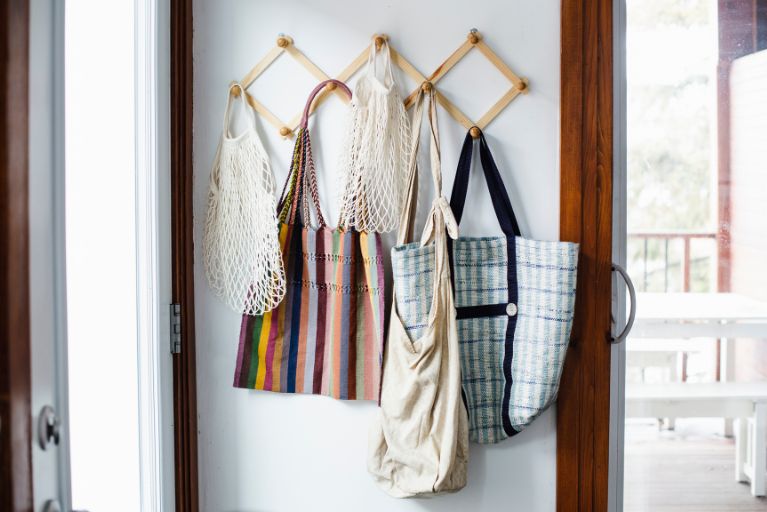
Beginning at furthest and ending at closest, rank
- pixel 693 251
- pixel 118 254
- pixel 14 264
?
pixel 693 251
pixel 118 254
pixel 14 264

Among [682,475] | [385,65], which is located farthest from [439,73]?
[682,475]

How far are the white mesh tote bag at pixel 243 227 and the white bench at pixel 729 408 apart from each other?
2.70ft

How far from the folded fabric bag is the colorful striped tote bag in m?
0.18

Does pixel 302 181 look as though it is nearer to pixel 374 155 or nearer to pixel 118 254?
pixel 374 155

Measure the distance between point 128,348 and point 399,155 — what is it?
26.4 inches

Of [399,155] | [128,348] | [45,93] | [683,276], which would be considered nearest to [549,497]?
[683,276]

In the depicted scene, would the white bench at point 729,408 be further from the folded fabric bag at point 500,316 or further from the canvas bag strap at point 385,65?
the canvas bag strap at point 385,65

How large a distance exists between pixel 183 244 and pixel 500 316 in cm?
69

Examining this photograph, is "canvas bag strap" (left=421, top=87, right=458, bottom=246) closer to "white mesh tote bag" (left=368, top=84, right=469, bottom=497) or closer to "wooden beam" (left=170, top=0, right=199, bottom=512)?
"white mesh tote bag" (left=368, top=84, right=469, bottom=497)

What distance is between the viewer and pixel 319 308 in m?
1.48

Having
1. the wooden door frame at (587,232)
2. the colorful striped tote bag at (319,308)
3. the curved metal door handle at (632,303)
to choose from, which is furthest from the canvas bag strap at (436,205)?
the curved metal door handle at (632,303)

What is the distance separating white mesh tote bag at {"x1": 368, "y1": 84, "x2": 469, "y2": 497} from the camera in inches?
53.8

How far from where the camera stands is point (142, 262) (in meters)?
1.37

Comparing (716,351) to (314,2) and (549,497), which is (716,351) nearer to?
(549,497)
